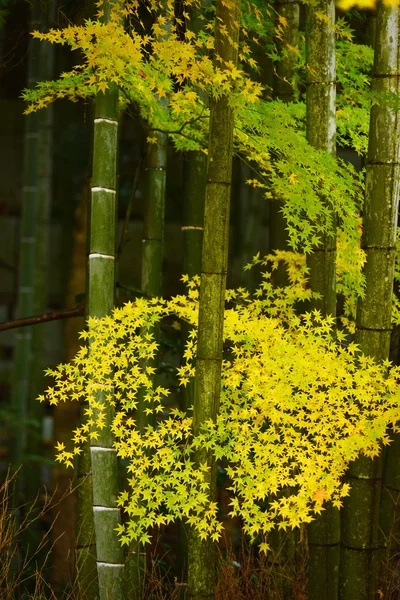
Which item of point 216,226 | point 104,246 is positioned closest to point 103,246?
point 104,246

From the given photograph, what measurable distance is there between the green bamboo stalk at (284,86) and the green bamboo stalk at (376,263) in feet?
3.05

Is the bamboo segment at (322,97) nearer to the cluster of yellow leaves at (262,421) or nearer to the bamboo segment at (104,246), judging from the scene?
the cluster of yellow leaves at (262,421)

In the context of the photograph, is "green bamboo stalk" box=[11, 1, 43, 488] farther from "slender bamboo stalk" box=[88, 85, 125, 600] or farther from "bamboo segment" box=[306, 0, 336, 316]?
"bamboo segment" box=[306, 0, 336, 316]

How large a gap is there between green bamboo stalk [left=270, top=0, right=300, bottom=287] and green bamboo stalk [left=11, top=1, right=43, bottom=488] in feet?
6.71

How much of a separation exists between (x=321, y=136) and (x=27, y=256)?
9.41ft

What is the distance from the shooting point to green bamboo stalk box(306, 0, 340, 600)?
13.8ft

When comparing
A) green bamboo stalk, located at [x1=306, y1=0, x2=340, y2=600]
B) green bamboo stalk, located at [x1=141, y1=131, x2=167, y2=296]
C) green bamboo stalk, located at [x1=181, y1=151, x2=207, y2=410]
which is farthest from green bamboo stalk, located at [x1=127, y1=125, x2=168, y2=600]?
green bamboo stalk, located at [x1=306, y1=0, x2=340, y2=600]

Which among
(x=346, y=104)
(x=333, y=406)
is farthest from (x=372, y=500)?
(x=346, y=104)

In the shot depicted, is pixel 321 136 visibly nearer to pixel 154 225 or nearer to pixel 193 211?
pixel 193 211

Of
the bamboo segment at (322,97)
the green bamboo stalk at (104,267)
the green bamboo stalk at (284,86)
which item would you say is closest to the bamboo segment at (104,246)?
the green bamboo stalk at (104,267)

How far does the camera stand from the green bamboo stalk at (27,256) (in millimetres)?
6227

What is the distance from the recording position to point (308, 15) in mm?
4211

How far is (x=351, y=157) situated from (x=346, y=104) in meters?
4.69

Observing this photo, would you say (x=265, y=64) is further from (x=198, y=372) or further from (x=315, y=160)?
(x=198, y=372)
